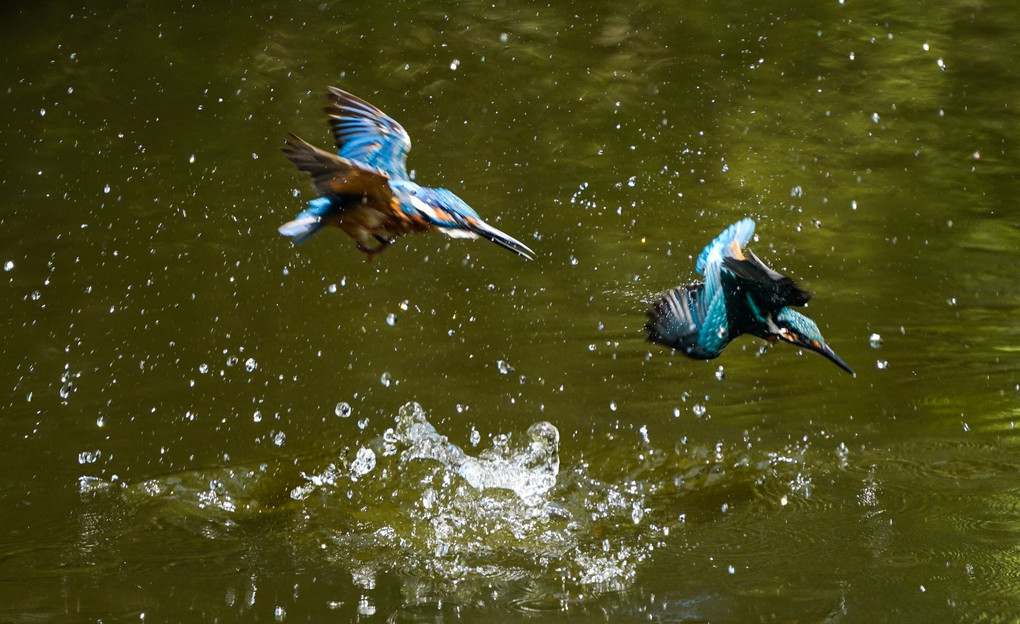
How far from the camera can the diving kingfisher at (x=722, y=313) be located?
9.32 ft

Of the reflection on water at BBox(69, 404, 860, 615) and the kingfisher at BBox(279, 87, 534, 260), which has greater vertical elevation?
the kingfisher at BBox(279, 87, 534, 260)

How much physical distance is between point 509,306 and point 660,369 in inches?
24.4

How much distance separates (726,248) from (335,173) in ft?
3.03

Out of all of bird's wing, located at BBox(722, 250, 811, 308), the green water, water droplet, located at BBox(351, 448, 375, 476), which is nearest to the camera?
bird's wing, located at BBox(722, 250, 811, 308)

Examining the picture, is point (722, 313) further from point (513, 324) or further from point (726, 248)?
point (513, 324)

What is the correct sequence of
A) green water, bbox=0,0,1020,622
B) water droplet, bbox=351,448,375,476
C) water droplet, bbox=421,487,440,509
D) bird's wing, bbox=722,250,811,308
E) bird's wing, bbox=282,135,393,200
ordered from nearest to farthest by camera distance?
bird's wing, bbox=282,135,393,200
bird's wing, bbox=722,250,811,308
green water, bbox=0,0,1020,622
water droplet, bbox=421,487,440,509
water droplet, bbox=351,448,375,476

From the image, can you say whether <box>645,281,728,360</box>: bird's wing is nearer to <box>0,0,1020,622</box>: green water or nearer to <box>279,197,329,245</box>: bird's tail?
<box>0,0,1020,622</box>: green water

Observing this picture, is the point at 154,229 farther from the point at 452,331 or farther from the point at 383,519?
the point at 383,519

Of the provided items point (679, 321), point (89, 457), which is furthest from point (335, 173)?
point (89, 457)

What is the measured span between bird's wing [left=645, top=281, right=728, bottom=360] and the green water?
0.51 meters

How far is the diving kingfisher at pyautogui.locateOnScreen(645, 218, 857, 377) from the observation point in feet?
9.32

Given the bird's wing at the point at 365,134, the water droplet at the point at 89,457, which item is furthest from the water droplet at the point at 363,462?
the bird's wing at the point at 365,134

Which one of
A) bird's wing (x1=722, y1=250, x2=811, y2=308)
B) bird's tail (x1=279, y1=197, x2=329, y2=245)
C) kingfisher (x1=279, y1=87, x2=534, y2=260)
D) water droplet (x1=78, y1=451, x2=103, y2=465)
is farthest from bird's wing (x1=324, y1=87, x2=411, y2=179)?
water droplet (x1=78, y1=451, x2=103, y2=465)

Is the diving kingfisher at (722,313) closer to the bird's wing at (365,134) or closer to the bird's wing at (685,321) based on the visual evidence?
the bird's wing at (685,321)
